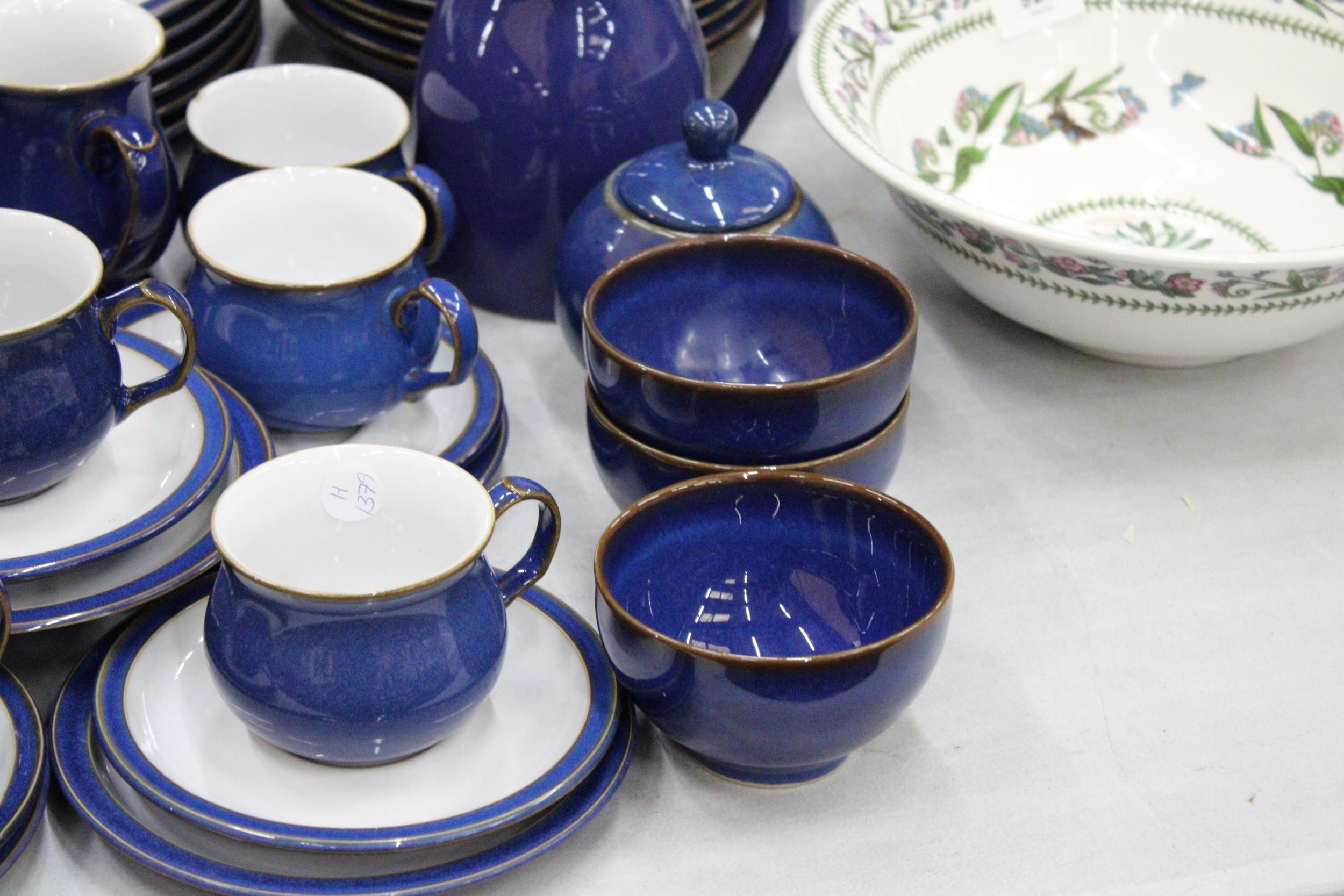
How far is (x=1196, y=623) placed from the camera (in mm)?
732

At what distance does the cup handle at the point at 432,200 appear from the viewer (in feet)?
2.70

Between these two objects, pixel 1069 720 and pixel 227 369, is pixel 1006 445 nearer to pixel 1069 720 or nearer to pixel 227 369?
pixel 1069 720

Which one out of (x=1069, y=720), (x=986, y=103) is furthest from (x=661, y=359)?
(x=986, y=103)

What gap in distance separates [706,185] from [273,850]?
421 mm

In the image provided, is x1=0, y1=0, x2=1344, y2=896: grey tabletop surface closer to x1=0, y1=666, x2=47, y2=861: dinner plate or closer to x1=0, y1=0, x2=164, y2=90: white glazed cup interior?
x1=0, y1=666, x2=47, y2=861: dinner plate

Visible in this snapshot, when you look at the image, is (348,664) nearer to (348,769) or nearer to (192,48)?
(348,769)

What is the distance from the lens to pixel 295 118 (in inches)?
36.9

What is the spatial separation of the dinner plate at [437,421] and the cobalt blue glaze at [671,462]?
7cm

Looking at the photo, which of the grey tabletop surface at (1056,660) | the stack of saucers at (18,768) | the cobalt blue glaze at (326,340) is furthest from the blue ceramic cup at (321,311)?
the stack of saucers at (18,768)

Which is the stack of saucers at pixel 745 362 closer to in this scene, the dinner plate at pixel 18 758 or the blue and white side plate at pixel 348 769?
the blue and white side plate at pixel 348 769

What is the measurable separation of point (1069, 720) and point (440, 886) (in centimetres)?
31

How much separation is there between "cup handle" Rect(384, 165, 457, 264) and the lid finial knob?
15 cm

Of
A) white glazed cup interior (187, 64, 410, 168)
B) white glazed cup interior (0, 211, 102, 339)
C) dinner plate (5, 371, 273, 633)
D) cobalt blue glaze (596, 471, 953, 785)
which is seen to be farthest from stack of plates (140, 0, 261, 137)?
cobalt blue glaze (596, 471, 953, 785)

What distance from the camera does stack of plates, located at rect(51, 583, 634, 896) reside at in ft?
1.77
